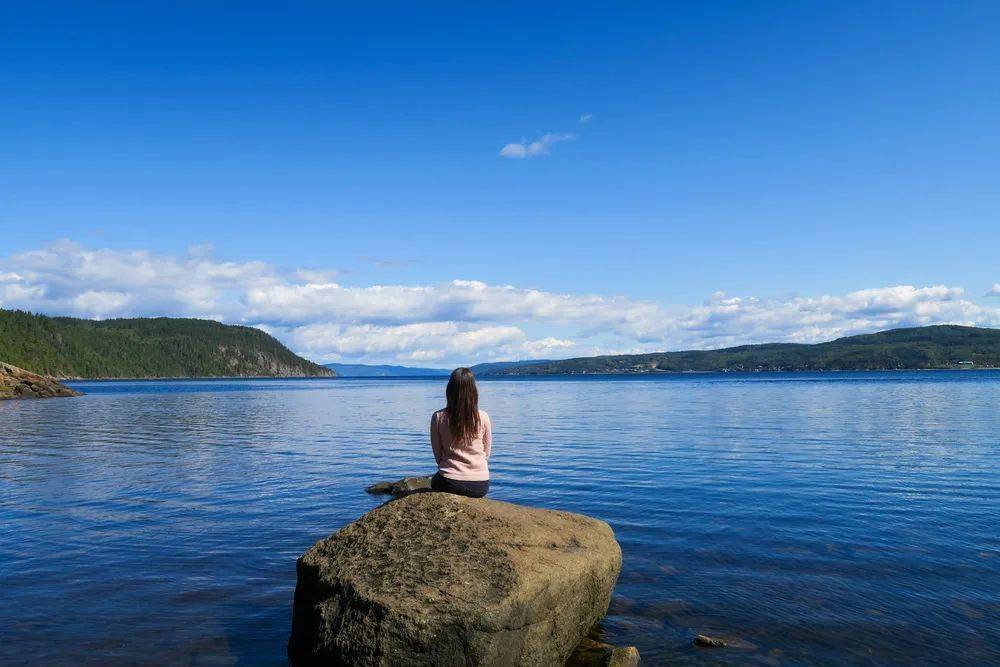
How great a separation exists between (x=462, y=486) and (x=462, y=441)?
792mm

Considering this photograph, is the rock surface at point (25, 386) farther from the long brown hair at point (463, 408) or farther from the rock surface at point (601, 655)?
the rock surface at point (601, 655)

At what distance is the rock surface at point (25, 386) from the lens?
104 m

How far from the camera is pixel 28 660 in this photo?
8922 mm

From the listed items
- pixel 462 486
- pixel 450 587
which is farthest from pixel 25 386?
pixel 450 587

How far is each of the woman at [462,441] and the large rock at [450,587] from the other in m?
0.89

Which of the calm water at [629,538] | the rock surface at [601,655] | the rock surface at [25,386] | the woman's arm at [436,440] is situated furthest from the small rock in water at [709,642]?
the rock surface at [25,386]

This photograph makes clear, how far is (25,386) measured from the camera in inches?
4227

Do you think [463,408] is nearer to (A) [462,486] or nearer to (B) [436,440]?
(B) [436,440]

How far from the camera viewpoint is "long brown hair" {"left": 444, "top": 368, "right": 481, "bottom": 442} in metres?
10.5

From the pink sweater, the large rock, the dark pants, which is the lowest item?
the large rock

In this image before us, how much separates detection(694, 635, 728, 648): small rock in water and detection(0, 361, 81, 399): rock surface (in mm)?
122265

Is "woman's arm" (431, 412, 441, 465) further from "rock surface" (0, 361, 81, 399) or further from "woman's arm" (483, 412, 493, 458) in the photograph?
"rock surface" (0, 361, 81, 399)

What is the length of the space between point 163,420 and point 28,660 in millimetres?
52270

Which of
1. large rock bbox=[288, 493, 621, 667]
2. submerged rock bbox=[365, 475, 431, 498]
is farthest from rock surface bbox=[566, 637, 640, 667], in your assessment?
submerged rock bbox=[365, 475, 431, 498]
